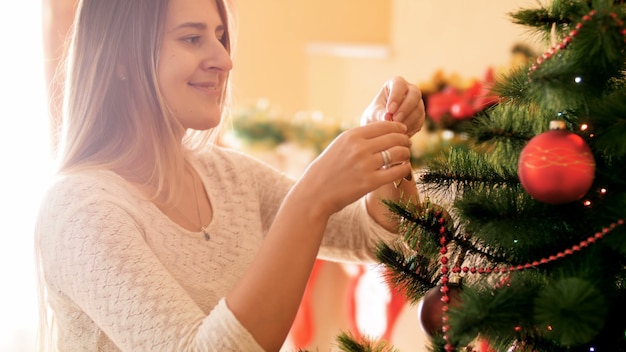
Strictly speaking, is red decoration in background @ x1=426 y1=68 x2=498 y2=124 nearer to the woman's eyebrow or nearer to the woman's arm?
the woman's eyebrow

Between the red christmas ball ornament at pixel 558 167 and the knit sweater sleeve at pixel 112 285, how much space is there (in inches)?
14.1

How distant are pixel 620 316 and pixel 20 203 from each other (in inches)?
78.5

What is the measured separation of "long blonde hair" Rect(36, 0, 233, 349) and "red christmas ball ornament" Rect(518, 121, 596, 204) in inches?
23.8

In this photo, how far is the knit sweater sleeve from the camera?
2.57 feet

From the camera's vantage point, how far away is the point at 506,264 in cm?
67

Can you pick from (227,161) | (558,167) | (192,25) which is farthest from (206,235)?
(558,167)

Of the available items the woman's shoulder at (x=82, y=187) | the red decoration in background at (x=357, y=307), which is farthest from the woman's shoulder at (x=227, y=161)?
the red decoration in background at (x=357, y=307)

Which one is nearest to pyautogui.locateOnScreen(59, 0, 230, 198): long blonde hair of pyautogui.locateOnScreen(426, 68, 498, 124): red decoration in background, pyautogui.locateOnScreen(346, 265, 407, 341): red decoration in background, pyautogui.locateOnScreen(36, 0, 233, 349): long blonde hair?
pyautogui.locateOnScreen(36, 0, 233, 349): long blonde hair

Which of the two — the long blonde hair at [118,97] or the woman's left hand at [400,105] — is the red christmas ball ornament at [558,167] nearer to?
the woman's left hand at [400,105]

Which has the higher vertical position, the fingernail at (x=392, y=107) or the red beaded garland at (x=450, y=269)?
the fingernail at (x=392, y=107)

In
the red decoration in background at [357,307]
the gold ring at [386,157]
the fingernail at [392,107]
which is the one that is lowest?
the red decoration in background at [357,307]

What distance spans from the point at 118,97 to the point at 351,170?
46cm

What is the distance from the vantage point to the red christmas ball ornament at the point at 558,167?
22.3 inches

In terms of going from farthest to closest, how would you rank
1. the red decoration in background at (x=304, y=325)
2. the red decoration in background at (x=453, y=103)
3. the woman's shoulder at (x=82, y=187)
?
the red decoration in background at (x=304, y=325) → the red decoration in background at (x=453, y=103) → the woman's shoulder at (x=82, y=187)
